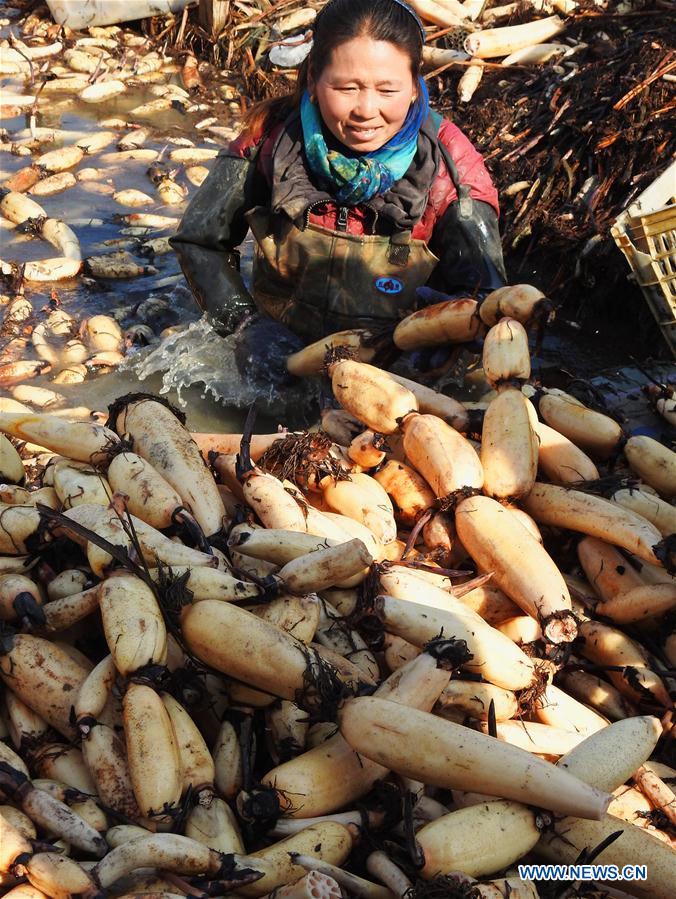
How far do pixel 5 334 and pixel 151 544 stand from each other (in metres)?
3.36

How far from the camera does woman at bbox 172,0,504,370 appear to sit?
3.58m

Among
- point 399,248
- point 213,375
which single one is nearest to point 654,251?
point 399,248

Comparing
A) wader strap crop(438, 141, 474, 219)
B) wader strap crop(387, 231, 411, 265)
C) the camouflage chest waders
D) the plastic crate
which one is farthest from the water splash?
the plastic crate

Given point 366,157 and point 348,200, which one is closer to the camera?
point 366,157

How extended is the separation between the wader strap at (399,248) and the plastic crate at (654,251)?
90 cm

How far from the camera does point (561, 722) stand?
2020 millimetres

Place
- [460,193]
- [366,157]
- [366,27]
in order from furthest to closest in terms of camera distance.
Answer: [460,193] < [366,157] < [366,27]

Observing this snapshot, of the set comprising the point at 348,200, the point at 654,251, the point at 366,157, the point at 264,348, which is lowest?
the point at 264,348

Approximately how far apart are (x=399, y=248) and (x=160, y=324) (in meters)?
1.71

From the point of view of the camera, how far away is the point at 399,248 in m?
4.13

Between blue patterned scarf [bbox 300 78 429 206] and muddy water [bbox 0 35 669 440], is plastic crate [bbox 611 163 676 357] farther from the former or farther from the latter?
blue patterned scarf [bbox 300 78 429 206]

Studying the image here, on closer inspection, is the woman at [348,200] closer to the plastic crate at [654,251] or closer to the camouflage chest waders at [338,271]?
the camouflage chest waders at [338,271]

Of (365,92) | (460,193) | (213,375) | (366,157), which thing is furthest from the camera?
(213,375)

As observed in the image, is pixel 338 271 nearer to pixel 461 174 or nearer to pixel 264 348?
pixel 264 348
